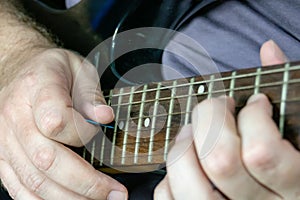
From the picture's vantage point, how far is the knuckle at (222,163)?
615 mm

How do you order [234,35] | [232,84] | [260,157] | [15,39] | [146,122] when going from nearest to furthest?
[260,157] → [232,84] → [146,122] → [234,35] → [15,39]

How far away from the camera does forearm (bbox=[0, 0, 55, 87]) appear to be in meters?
1.10

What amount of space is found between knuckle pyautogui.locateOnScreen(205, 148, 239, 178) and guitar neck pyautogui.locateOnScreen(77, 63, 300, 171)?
0.06 metres

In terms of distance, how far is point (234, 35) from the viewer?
0.95 metres

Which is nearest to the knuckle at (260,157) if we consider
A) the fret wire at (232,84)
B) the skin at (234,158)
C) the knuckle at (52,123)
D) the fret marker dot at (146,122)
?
the skin at (234,158)

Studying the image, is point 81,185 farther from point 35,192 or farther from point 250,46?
point 250,46

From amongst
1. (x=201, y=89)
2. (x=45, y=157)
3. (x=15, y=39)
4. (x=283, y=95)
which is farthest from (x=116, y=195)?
(x=15, y=39)

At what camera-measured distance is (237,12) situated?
948 millimetres

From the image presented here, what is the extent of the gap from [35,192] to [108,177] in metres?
0.13

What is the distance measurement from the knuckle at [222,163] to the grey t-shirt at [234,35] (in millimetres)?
312

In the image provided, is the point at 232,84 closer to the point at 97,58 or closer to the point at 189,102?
the point at 189,102

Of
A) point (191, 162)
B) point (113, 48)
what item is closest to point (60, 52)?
point (113, 48)

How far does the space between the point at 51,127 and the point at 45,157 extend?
Answer: 5 cm

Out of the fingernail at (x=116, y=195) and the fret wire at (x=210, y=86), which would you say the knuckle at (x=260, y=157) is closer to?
the fret wire at (x=210, y=86)
